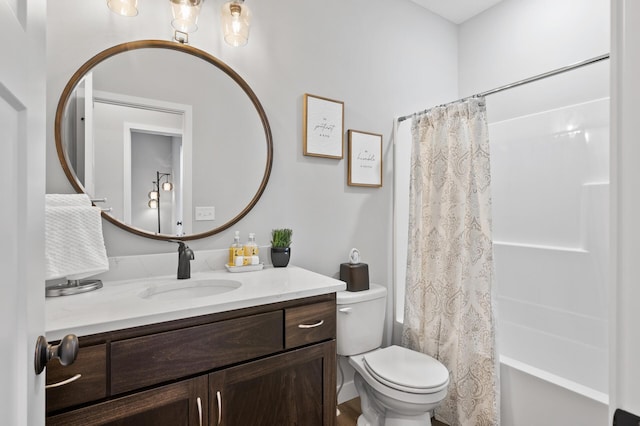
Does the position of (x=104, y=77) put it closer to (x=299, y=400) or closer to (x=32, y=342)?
(x=32, y=342)

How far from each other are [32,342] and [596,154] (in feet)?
8.58

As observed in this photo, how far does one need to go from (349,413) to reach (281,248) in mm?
1113

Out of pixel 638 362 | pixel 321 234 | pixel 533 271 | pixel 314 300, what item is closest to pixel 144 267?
pixel 314 300

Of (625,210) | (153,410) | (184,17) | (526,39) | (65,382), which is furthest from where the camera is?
(526,39)

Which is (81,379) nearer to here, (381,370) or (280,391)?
(280,391)

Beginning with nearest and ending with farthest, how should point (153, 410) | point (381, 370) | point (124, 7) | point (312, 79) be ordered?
point (153, 410) → point (124, 7) → point (381, 370) → point (312, 79)

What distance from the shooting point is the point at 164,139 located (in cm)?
157

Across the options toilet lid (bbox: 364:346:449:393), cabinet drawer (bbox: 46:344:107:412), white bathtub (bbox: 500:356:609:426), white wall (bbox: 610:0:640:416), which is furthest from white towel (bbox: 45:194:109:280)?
white bathtub (bbox: 500:356:609:426)

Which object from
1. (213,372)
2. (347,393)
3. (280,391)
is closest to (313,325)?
(280,391)

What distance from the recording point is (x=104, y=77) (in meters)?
1.43

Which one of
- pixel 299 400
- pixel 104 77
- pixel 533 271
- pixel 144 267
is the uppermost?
pixel 104 77

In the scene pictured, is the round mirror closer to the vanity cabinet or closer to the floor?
Result: the vanity cabinet

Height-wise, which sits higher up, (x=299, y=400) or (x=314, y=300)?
(x=314, y=300)

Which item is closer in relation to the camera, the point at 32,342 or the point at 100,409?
the point at 32,342
